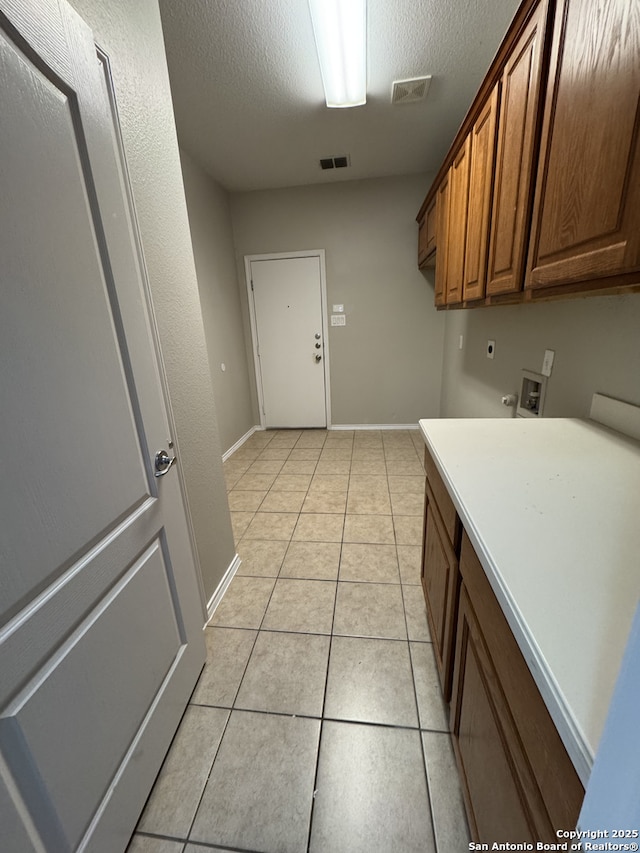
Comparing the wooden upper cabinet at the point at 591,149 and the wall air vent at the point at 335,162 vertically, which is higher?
the wall air vent at the point at 335,162

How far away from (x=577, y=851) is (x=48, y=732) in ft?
2.90

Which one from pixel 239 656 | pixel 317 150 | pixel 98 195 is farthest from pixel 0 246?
pixel 317 150

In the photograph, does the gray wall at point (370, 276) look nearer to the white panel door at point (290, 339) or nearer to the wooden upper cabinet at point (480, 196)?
the white panel door at point (290, 339)

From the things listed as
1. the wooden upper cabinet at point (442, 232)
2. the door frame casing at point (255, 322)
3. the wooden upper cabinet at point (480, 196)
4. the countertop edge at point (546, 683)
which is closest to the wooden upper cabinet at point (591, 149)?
the wooden upper cabinet at point (480, 196)

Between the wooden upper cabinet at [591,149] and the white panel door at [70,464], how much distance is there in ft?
3.95

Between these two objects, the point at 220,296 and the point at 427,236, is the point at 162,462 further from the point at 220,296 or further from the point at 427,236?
the point at 427,236

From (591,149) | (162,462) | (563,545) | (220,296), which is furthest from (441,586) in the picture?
(220,296)

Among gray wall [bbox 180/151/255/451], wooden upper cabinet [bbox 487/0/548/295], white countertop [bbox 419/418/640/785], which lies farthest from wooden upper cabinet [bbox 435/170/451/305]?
gray wall [bbox 180/151/255/451]

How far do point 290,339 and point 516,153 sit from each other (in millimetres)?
3024

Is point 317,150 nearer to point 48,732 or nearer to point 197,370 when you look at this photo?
point 197,370

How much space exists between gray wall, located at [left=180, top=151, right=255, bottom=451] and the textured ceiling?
10.7 inches

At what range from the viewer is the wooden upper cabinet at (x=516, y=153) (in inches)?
40.3

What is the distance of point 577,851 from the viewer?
37cm

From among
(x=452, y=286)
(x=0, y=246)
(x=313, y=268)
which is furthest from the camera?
(x=313, y=268)
